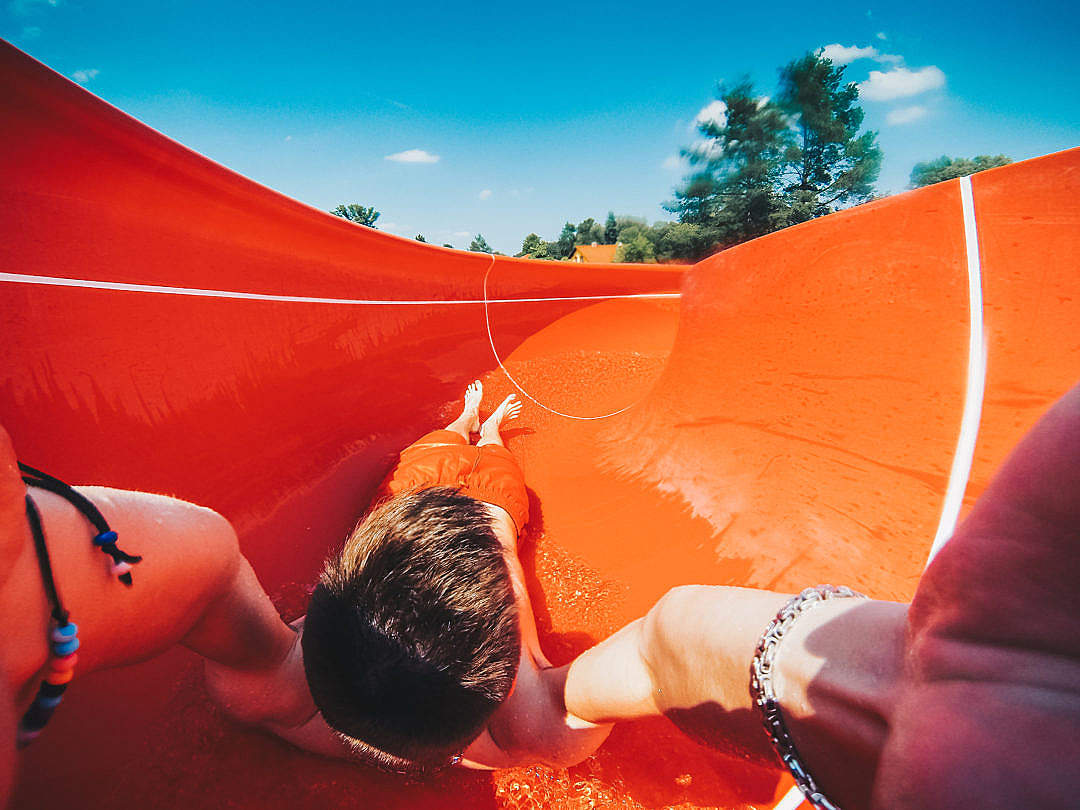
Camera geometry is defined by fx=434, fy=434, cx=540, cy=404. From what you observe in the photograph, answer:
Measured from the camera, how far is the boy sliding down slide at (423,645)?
1.61ft

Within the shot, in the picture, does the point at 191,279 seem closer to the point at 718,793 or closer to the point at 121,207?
the point at 121,207

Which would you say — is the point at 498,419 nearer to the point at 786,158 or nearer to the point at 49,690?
the point at 49,690

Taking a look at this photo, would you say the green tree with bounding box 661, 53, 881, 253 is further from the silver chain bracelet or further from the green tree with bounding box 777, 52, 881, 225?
the silver chain bracelet

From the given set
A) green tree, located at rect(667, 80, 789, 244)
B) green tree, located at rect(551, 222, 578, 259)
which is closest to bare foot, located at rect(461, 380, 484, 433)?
green tree, located at rect(667, 80, 789, 244)

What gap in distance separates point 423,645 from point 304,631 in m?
0.18

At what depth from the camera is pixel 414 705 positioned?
487 millimetres

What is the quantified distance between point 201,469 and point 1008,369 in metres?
2.10

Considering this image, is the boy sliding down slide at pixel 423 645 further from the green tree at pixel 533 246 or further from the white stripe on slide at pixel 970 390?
the green tree at pixel 533 246

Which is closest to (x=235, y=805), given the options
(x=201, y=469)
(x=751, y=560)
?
(x=201, y=469)

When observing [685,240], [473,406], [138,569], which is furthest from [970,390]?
[685,240]

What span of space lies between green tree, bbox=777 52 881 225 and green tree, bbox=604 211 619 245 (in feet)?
44.6

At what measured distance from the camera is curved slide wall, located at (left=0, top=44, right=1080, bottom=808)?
0.84m

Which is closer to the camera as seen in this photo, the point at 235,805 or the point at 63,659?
the point at 63,659

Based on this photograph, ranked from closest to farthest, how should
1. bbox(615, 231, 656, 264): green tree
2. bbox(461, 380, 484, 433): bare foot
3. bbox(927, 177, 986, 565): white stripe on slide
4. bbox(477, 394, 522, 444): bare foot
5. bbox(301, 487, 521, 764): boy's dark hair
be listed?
bbox(301, 487, 521, 764): boy's dark hair < bbox(927, 177, 986, 565): white stripe on slide < bbox(477, 394, 522, 444): bare foot < bbox(461, 380, 484, 433): bare foot < bbox(615, 231, 656, 264): green tree
